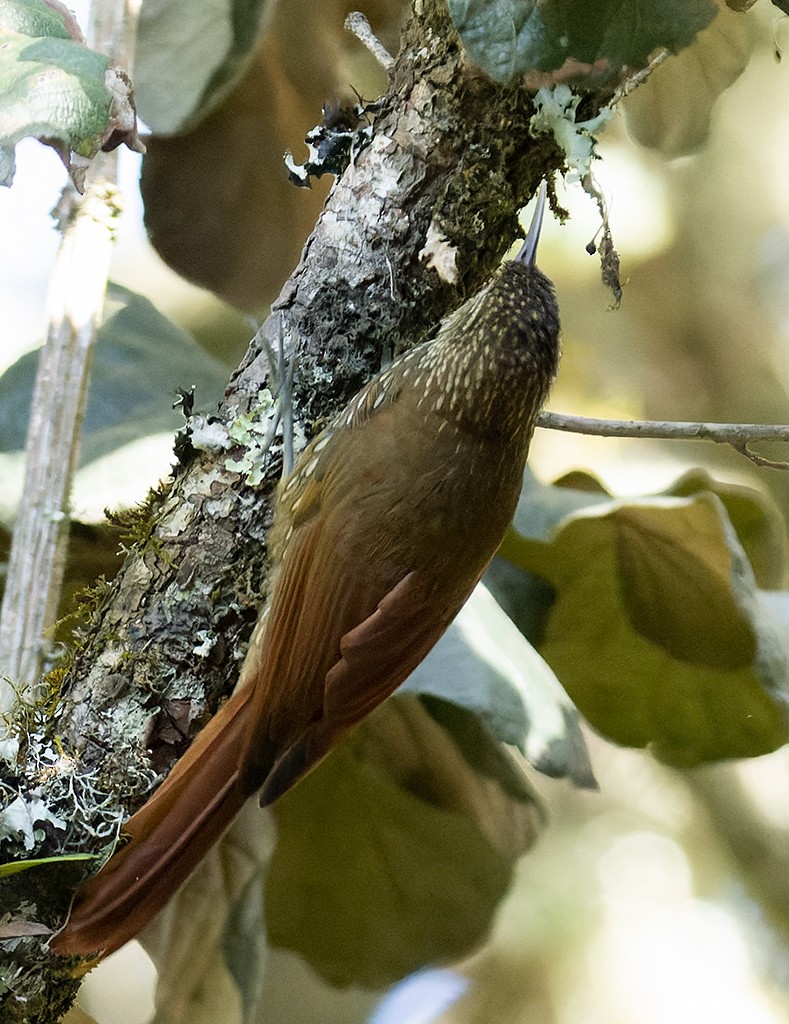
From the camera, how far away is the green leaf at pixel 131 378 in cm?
174

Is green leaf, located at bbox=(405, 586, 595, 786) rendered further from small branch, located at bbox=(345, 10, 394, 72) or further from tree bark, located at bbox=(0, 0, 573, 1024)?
small branch, located at bbox=(345, 10, 394, 72)

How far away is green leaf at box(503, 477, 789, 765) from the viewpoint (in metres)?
1.74

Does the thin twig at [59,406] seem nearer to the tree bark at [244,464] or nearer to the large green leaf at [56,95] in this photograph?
the tree bark at [244,464]

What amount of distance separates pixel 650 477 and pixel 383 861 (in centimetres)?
101

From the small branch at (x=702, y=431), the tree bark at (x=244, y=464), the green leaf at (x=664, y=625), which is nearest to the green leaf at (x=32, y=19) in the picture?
the tree bark at (x=244, y=464)

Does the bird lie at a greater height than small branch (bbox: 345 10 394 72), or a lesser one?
lesser

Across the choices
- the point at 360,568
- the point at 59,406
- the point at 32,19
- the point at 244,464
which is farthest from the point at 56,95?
the point at 59,406

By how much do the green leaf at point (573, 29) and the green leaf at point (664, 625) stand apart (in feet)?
3.37

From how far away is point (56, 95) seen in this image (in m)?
0.84

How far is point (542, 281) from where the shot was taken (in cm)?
110

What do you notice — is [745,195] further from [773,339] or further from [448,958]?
[448,958]

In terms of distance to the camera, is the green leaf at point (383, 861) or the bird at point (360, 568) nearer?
the bird at point (360, 568)

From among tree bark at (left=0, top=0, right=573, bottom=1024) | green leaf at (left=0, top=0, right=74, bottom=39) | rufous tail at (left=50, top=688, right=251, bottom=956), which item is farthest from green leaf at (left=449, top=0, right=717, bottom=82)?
rufous tail at (left=50, top=688, right=251, bottom=956)

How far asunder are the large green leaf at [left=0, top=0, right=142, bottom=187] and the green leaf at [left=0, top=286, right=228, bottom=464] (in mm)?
816
